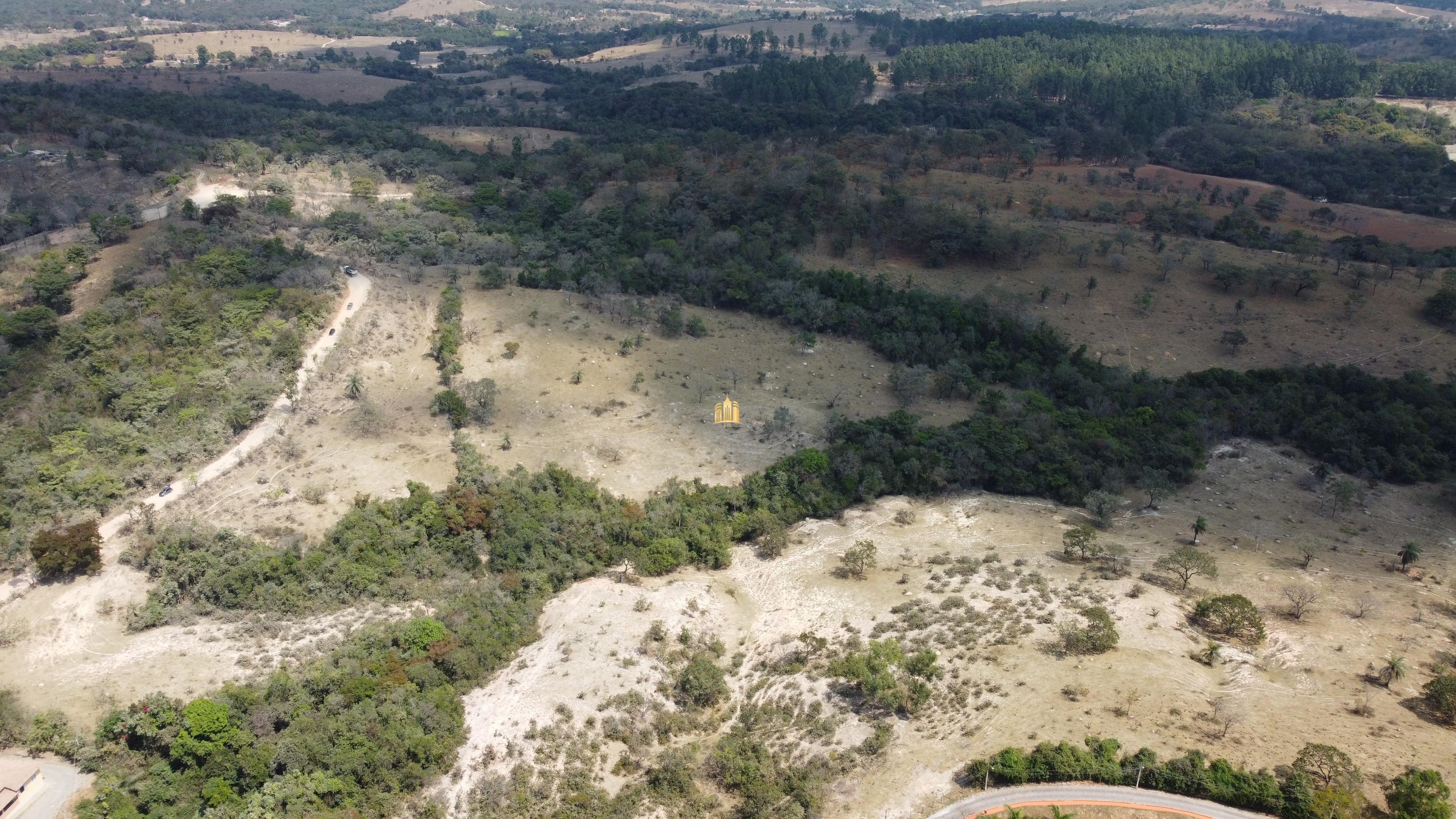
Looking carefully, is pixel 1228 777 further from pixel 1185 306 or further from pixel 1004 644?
pixel 1185 306

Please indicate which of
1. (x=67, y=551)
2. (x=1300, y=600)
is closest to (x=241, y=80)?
(x=67, y=551)

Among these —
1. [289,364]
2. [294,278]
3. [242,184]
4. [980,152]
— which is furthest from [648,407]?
[980,152]

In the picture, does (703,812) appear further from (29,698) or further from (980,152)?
(980,152)

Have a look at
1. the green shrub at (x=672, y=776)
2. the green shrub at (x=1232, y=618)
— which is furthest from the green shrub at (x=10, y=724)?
the green shrub at (x=1232, y=618)

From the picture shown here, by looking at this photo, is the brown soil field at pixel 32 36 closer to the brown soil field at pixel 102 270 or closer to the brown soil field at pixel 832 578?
the brown soil field at pixel 102 270

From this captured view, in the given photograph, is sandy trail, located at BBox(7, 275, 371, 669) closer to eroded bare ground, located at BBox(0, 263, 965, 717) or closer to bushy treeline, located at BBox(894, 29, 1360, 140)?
eroded bare ground, located at BBox(0, 263, 965, 717)

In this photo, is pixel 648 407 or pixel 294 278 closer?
pixel 648 407
